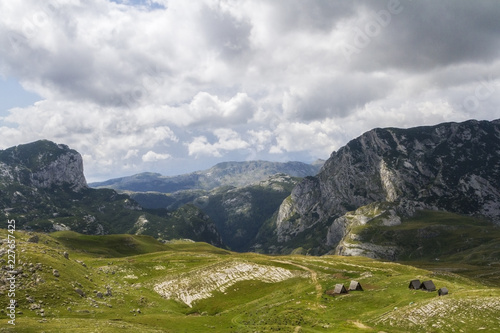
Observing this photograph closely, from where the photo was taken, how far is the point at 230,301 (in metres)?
89.1

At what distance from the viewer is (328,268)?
116m

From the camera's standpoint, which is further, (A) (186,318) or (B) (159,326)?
(A) (186,318)

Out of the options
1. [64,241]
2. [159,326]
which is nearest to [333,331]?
[159,326]

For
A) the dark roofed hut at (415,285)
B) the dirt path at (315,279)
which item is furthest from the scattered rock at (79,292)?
the dark roofed hut at (415,285)

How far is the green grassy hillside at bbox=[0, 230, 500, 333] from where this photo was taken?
2210 inches

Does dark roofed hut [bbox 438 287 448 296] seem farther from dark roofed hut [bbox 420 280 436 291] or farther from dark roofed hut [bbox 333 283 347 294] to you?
dark roofed hut [bbox 333 283 347 294]

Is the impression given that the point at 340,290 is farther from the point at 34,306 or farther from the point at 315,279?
the point at 34,306

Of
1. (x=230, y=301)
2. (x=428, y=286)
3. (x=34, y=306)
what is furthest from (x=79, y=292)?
(x=428, y=286)

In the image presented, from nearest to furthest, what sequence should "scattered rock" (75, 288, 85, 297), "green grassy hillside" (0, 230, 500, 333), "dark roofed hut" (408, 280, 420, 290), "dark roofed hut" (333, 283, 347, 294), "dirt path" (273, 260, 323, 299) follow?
"green grassy hillside" (0, 230, 500, 333) → "scattered rock" (75, 288, 85, 297) → "dark roofed hut" (408, 280, 420, 290) → "dark roofed hut" (333, 283, 347, 294) → "dirt path" (273, 260, 323, 299)

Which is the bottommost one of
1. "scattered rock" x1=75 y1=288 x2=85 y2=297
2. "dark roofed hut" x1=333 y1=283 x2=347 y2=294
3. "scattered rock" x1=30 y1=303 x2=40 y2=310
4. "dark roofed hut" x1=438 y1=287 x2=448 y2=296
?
"dark roofed hut" x1=333 y1=283 x2=347 y2=294

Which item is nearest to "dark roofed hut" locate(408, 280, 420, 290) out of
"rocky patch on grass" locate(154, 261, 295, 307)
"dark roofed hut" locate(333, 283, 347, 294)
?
"dark roofed hut" locate(333, 283, 347, 294)

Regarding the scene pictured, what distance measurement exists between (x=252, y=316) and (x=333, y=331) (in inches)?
868

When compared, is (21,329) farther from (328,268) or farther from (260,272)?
(328,268)

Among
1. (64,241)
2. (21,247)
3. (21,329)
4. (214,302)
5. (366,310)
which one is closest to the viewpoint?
(21,329)
